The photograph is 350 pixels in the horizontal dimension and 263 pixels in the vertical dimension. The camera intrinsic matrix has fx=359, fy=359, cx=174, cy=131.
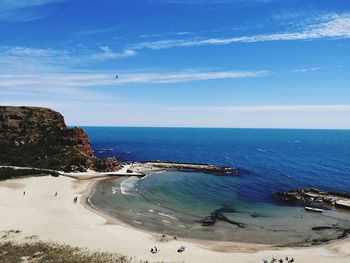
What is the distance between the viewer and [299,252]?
163ft

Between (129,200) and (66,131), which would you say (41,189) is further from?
(66,131)

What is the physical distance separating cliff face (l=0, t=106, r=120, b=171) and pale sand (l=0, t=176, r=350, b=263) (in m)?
38.4

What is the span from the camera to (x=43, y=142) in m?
123

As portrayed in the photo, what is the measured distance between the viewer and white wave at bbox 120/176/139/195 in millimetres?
85594

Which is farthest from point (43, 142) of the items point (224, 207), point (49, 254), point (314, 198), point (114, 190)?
point (314, 198)

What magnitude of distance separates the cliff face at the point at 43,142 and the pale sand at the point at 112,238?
126ft

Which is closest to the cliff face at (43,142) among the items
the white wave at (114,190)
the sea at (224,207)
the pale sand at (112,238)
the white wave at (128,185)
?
the white wave at (128,185)

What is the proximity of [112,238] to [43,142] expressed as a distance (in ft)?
264

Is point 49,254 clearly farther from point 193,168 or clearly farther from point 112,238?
point 193,168

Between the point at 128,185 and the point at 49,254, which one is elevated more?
the point at 49,254

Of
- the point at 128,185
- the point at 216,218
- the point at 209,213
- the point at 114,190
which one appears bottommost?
the point at 216,218

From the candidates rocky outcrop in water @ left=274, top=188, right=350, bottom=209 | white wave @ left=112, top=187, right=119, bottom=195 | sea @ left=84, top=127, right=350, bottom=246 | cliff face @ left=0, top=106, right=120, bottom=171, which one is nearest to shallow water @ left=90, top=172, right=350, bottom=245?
sea @ left=84, top=127, right=350, bottom=246

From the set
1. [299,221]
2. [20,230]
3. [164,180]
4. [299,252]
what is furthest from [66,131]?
[299,252]

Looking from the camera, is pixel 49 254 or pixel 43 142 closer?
pixel 49 254
